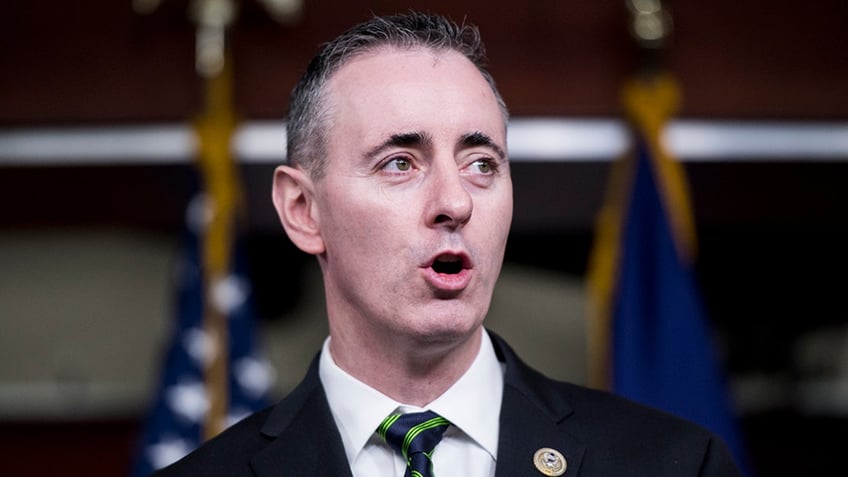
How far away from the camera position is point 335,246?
61.7 inches

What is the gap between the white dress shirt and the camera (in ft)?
4.97

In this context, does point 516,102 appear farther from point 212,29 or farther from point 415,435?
point 415,435

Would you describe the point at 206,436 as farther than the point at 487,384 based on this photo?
Yes

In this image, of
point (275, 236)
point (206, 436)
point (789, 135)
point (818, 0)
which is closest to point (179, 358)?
point (206, 436)

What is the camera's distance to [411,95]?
4.99 ft

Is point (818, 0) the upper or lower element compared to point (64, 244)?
upper

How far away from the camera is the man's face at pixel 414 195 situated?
1.46m

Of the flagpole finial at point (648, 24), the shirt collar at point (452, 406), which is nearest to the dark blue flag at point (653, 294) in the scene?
the flagpole finial at point (648, 24)

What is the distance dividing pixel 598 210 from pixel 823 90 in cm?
66

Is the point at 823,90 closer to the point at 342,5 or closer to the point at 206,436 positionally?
the point at 342,5

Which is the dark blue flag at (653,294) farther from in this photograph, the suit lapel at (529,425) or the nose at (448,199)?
the nose at (448,199)

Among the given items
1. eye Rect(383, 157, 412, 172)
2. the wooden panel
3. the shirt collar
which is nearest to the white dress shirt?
the shirt collar

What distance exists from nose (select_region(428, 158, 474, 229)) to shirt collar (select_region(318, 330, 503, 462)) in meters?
0.23

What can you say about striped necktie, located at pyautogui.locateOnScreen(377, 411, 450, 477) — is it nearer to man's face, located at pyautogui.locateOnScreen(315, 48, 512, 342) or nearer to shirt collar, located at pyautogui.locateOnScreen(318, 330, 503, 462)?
shirt collar, located at pyautogui.locateOnScreen(318, 330, 503, 462)
